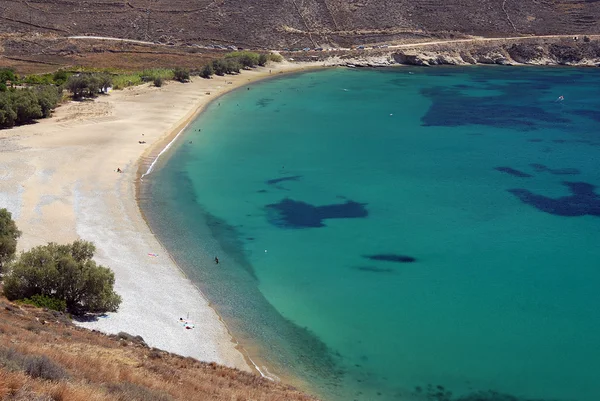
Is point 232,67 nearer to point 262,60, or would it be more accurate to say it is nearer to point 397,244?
point 262,60

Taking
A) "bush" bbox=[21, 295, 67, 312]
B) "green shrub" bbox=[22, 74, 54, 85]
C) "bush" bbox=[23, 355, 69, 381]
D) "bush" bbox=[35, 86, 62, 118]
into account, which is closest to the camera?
"bush" bbox=[23, 355, 69, 381]

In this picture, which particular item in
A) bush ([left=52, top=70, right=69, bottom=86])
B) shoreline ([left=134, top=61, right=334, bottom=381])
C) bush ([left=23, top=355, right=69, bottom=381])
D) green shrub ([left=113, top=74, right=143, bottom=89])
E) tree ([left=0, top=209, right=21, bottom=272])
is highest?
bush ([left=23, top=355, right=69, bottom=381])

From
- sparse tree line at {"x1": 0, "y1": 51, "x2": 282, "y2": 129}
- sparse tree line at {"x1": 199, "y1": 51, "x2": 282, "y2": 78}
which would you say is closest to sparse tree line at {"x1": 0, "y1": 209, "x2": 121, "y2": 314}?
sparse tree line at {"x1": 0, "y1": 51, "x2": 282, "y2": 129}

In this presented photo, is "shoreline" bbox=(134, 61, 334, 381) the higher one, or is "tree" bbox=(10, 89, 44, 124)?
"tree" bbox=(10, 89, 44, 124)

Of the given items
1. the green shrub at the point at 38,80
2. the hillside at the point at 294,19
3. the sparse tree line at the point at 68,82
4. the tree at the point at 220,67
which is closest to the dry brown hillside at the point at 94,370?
the sparse tree line at the point at 68,82

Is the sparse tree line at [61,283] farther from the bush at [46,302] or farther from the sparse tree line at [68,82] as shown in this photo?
the sparse tree line at [68,82]

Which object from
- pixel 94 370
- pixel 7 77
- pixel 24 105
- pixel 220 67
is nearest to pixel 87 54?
pixel 220 67

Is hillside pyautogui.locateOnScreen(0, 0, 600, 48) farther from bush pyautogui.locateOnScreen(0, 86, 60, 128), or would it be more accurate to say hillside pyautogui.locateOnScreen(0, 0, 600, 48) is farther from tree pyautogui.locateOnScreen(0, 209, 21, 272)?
tree pyautogui.locateOnScreen(0, 209, 21, 272)

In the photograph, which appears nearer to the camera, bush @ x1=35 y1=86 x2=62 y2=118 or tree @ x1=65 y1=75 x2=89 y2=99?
bush @ x1=35 y1=86 x2=62 y2=118
